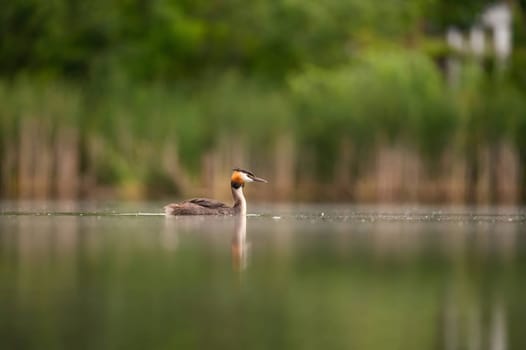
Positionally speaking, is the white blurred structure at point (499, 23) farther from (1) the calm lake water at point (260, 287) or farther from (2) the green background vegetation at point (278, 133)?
(1) the calm lake water at point (260, 287)

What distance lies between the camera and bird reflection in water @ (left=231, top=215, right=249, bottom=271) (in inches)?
459

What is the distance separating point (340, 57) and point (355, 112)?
44.0 ft

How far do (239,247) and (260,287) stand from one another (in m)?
3.38

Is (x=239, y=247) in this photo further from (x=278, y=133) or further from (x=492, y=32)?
(x=492, y=32)

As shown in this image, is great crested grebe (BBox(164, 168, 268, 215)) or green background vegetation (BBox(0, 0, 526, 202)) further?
green background vegetation (BBox(0, 0, 526, 202))

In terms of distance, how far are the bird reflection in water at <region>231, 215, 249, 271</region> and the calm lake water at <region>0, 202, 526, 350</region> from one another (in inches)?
0.7

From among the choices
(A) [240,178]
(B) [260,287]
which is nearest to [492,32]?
(A) [240,178]

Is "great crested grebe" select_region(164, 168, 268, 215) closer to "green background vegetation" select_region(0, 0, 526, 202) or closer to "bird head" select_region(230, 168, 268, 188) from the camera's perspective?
"bird head" select_region(230, 168, 268, 188)

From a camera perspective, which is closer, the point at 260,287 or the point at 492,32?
the point at 260,287

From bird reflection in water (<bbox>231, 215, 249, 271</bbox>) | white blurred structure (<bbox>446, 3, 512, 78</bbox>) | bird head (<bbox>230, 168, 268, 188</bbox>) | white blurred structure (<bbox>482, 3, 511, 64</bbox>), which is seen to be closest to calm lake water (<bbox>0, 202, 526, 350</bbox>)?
bird reflection in water (<bbox>231, 215, 249, 271</bbox>)

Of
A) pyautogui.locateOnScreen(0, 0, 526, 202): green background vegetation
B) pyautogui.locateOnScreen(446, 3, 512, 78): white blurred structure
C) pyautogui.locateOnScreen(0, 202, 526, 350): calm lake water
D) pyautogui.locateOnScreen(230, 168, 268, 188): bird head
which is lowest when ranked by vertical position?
pyautogui.locateOnScreen(0, 202, 526, 350): calm lake water

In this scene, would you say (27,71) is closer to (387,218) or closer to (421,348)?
(387,218)

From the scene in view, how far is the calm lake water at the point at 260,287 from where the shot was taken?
793cm

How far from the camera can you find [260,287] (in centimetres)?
998
